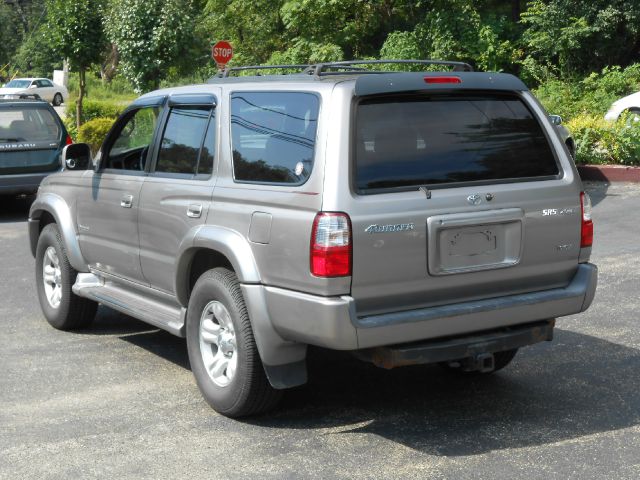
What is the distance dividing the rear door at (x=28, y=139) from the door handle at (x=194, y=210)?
9247mm

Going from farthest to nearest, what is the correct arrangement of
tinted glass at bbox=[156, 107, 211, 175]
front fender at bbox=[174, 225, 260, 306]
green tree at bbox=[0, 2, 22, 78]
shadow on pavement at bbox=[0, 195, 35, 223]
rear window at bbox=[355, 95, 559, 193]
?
green tree at bbox=[0, 2, 22, 78], shadow on pavement at bbox=[0, 195, 35, 223], tinted glass at bbox=[156, 107, 211, 175], front fender at bbox=[174, 225, 260, 306], rear window at bbox=[355, 95, 559, 193]

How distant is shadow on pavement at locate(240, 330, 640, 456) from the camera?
5359mm

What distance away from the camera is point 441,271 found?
514 cm

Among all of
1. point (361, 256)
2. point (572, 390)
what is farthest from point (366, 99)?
point (572, 390)

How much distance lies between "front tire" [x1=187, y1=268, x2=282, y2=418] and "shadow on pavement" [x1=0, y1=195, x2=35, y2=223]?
9.48 m

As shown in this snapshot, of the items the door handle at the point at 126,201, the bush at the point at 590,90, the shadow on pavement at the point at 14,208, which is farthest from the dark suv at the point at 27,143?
the bush at the point at 590,90

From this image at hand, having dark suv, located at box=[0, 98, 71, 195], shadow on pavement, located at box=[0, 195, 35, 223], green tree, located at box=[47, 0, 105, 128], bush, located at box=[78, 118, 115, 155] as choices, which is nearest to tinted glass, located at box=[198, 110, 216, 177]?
dark suv, located at box=[0, 98, 71, 195]

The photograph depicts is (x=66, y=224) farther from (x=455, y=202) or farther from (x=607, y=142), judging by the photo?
(x=607, y=142)

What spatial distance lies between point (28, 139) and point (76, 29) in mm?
12139

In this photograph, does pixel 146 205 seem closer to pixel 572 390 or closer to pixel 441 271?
pixel 441 271

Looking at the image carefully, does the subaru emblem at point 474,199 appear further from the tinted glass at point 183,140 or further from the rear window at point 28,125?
the rear window at point 28,125

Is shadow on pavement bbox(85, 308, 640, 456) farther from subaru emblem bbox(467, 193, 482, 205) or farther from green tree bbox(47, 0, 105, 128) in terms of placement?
green tree bbox(47, 0, 105, 128)

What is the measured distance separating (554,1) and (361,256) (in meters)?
22.4

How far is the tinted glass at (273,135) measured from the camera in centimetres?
525
